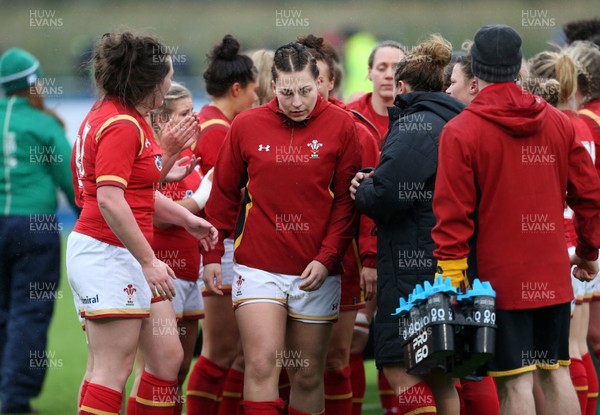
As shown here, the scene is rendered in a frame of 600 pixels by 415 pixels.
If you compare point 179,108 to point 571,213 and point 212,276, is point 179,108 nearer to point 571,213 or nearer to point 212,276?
point 212,276

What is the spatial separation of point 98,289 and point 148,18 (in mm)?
19911

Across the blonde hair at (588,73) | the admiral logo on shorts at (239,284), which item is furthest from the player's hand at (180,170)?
the blonde hair at (588,73)

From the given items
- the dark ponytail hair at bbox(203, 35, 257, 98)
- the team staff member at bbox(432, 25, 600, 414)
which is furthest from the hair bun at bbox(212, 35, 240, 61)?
the team staff member at bbox(432, 25, 600, 414)

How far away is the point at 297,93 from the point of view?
5234mm

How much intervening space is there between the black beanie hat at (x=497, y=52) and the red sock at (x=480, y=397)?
175cm

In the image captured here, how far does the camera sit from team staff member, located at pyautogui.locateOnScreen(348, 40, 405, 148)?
699cm

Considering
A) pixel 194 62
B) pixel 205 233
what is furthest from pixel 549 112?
pixel 194 62

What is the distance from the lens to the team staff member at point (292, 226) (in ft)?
17.2

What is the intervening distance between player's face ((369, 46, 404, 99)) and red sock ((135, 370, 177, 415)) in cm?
272

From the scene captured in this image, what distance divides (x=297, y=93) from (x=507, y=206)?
4.26ft

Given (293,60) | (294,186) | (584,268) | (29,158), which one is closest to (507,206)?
(584,268)

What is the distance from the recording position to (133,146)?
469 cm

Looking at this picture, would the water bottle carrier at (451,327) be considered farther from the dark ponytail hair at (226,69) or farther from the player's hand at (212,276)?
the dark ponytail hair at (226,69)

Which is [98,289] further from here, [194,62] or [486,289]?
→ [194,62]
